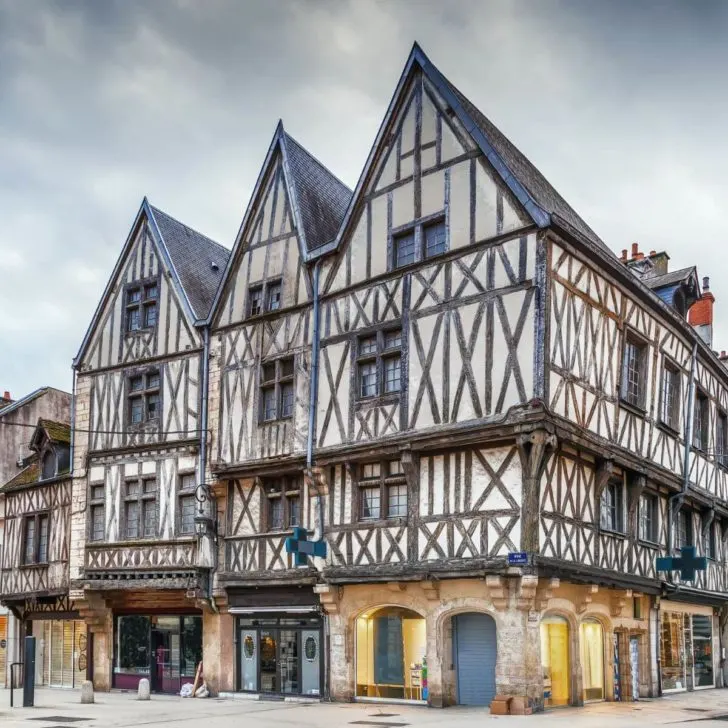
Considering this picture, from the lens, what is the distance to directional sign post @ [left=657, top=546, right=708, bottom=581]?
1834 centimetres

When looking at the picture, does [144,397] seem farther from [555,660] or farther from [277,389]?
[555,660]

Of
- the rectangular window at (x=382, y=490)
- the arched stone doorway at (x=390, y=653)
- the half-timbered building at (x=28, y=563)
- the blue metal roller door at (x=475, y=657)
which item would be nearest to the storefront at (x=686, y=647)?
the blue metal roller door at (x=475, y=657)

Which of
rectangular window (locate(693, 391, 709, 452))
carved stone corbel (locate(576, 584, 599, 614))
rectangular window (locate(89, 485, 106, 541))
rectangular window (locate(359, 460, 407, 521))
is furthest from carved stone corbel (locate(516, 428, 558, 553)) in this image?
rectangular window (locate(89, 485, 106, 541))

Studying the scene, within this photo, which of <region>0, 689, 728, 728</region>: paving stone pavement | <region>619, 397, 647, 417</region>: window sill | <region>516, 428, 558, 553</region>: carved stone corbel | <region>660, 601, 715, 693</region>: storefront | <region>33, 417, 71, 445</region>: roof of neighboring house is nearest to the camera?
<region>0, 689, 728, 728</region>: paving stone pavement

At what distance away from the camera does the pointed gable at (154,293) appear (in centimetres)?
2136

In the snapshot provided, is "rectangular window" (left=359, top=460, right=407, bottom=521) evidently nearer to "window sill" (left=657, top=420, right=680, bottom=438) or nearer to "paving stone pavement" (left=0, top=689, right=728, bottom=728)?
"paving stone pavement" (left=0, top=689, right=728, bottom=728)

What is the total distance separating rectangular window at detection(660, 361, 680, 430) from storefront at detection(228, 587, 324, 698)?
310 inches

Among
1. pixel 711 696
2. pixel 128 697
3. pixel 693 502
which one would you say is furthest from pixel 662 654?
pixel 128 697

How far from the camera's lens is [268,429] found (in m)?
19.0

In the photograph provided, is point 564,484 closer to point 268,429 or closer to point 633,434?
point 633,434

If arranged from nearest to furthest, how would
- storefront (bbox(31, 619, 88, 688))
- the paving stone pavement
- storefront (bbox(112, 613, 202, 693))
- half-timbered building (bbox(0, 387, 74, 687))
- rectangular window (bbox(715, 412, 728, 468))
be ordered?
1. the paving stone pavement
2. storefront (bbox(112, 613, 202, 693))
3. rectangular window (bbox(715, 412, 728, 468))
4. storefront (bbox(31, 619, 88, 688))
5. half-timbered building (bbox(0, 387, 74, 687))

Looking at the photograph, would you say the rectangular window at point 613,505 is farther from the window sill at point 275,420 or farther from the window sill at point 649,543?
the window sill at point 275,420

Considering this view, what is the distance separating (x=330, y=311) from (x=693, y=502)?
9.14 meters

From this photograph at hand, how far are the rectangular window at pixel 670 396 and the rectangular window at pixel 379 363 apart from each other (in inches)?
229
